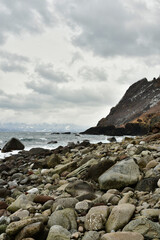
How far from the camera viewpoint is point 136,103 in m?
137

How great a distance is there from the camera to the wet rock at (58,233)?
2887mm

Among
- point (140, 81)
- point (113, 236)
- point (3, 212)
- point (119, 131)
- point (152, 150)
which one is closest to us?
point (113, 236)

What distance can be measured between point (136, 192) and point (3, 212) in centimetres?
289

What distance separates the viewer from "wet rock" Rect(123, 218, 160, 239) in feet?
8.40

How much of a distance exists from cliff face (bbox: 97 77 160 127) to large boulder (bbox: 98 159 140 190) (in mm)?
111147

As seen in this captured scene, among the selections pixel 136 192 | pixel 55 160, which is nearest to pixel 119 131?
pixel 55 160

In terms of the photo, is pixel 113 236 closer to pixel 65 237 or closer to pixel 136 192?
pixel 65 237

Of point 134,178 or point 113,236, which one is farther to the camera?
point 134,178

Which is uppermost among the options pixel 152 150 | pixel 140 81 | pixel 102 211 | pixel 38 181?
pixel 140 81

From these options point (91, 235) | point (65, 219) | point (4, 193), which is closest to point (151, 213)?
point (91, 235)

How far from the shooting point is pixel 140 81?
156 m

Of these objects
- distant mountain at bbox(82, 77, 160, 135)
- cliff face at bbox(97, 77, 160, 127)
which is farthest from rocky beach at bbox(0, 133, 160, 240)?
cliff face at bbox(97, 77, 160, 127)

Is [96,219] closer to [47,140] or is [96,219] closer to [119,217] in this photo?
[119,217]

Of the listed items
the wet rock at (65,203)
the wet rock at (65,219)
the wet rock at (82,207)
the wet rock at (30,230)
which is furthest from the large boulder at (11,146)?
the wet rock at (30,230)
